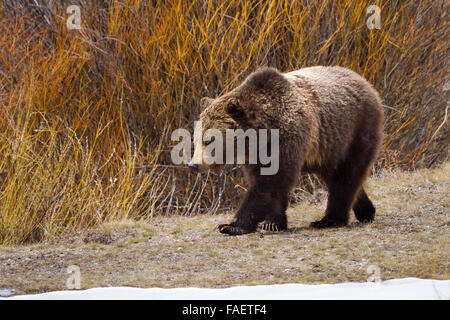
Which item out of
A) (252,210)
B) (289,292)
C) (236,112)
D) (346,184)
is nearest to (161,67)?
(236,112)

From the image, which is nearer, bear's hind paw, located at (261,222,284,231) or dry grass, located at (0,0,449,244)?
bear's hind paw, located at (261,222,284,231)

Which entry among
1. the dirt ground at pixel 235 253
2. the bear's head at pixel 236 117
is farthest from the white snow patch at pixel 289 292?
the bear's head at pixel 236 117

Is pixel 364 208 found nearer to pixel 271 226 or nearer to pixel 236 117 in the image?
pixel 271 226

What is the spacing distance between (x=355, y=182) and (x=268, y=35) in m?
3.03

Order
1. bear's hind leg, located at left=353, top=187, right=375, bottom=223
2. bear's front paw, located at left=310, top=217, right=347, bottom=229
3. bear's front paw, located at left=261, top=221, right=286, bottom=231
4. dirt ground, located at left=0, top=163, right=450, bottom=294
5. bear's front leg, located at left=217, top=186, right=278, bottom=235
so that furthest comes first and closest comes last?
bear's hind leg, located at left=353, top=187, right=375, bottom=223 → bear's front paw, located at left=310, top=217, right=347, bottom=229 → bear's front paw, located at left=261, top=221, right=286, bottom=231 → bear's front leg, located at left=217, top=186, right=278, bottom=235 → dirt ground, located at left=0, top=163, right=450, bottom=294

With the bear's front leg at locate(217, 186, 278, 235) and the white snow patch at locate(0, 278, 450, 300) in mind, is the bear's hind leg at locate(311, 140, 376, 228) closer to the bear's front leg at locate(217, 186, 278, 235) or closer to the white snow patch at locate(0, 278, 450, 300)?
the bear's front leg at locate(217, 186, 278, 235)

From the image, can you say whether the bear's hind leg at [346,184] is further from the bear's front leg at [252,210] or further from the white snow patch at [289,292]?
the white snow patch at [289,292]

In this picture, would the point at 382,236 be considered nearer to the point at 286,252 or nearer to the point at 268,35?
the point at 286,252

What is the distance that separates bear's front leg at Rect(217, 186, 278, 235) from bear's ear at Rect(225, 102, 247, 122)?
622 millimetres

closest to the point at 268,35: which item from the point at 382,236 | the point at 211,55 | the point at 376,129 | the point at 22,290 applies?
→ the point at 211,55

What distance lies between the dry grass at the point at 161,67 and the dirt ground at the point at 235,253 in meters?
1.47

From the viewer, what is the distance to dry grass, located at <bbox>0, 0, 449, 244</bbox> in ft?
27.0

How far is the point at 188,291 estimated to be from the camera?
414 cm

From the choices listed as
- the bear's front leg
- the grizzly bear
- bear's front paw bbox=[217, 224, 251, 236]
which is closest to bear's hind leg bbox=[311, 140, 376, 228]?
the grizzly bear
